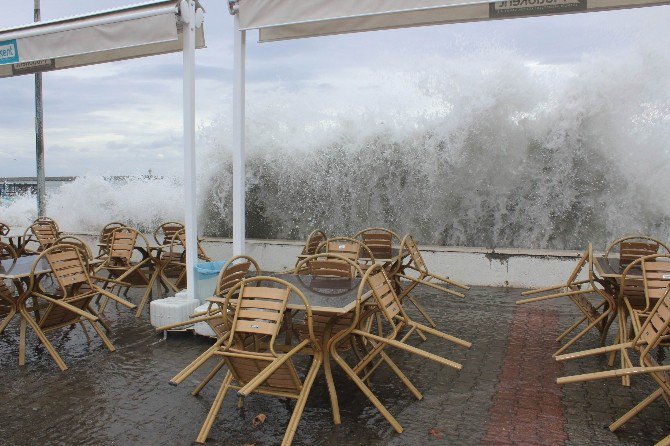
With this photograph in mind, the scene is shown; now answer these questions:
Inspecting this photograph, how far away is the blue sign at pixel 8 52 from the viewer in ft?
21.1

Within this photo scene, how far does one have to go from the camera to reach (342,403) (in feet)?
12.9

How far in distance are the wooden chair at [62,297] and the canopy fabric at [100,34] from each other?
6.57ft

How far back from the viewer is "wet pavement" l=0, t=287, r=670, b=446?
3440mm

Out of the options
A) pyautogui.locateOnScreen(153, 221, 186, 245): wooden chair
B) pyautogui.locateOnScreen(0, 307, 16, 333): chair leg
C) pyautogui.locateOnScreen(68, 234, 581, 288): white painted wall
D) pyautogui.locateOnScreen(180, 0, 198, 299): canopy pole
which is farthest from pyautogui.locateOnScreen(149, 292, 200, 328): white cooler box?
→ pyautogui.locateOnScreen(68, 234, 581, 288): white painted wall

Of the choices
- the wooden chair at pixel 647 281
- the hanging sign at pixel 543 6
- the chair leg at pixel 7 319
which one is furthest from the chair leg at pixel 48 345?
the hanging sign at pixel 543 6

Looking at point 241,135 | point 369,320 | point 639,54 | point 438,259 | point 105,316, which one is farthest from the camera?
point 639,54

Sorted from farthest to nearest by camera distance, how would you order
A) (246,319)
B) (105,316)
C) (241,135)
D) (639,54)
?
(639,54) → (105,316) → (241,135) → (246,319)

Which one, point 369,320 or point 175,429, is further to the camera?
point 369,320

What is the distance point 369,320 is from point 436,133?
23.2 feet

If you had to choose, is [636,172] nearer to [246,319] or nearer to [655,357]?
[655,357]

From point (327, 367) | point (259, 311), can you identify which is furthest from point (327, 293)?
point (259, 311)

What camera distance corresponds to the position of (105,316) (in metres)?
6.52

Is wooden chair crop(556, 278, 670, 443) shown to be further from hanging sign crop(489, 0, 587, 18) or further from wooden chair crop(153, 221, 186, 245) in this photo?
wooden chair crop(153, 221, 186, 245)

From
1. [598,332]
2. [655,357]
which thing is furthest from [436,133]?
[655,357]
